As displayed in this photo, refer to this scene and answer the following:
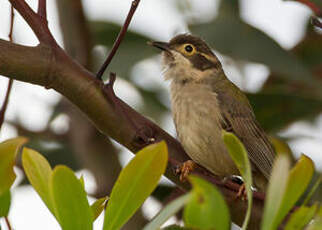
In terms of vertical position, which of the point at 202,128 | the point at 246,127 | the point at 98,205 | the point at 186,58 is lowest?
the point at 246,127

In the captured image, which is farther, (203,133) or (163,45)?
(163,45)

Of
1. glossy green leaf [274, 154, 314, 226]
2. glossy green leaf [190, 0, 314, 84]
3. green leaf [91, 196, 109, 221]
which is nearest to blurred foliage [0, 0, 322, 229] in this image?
glossy green leaf [190, 0, 314, 84]

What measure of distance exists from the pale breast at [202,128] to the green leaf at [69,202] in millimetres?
2357

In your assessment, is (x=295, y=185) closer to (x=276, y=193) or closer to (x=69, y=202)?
(x=276, y=193)

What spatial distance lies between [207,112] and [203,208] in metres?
2.98

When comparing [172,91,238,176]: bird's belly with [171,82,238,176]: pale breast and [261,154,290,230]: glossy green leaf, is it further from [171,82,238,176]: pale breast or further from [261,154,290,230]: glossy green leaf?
[261,154,290,230]: glossy green leaf

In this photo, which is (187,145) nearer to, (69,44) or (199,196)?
(69,44)

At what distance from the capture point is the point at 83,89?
2721mm

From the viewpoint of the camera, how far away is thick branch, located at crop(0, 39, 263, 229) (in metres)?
2.61

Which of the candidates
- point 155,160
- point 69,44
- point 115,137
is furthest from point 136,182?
point 69,44

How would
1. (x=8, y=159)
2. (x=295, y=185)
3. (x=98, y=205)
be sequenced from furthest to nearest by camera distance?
(x=98, y=205), (x=8, y=159), (x=295, y=185)

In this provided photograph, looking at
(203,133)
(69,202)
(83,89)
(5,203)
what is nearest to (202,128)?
(203,133)

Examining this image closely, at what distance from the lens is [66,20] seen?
5.00m

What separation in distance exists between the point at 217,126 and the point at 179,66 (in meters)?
0.75
